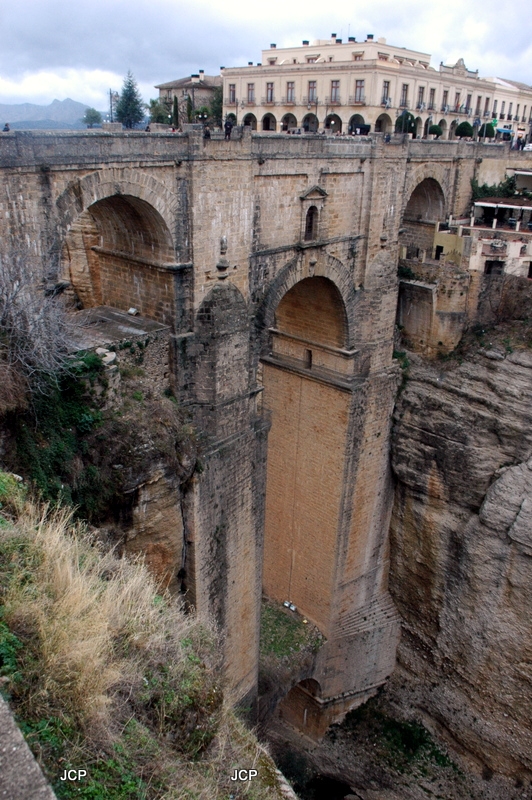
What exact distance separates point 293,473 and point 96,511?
8277 millimetres

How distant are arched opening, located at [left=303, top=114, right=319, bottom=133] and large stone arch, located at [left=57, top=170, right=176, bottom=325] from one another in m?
25.6

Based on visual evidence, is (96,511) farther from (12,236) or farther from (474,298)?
(474,298)

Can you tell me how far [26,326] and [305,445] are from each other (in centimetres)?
948

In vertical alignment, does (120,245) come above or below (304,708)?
→ above

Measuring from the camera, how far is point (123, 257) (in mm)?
11211

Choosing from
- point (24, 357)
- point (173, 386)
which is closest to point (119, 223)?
point (173, 386)

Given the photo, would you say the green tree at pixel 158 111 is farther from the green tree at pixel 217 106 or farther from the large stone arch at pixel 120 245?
the large stone arch at pixel 120 245

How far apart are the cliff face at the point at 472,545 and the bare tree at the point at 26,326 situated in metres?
10.4

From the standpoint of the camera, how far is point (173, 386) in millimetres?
11289

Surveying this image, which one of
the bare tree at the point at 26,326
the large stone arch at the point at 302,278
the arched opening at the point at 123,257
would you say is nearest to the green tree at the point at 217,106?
the large stone arch at the point at 302,278

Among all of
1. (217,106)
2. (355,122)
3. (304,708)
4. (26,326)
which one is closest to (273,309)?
(26,326)

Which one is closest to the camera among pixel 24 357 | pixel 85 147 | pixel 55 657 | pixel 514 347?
pixel 55 657

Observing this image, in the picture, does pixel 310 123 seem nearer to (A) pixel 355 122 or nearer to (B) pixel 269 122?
(B) pixel 269 122

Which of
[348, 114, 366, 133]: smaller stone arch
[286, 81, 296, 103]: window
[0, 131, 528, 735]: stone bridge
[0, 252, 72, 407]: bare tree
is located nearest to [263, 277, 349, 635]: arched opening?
[0, 131, 528, 735]: stone bridge
